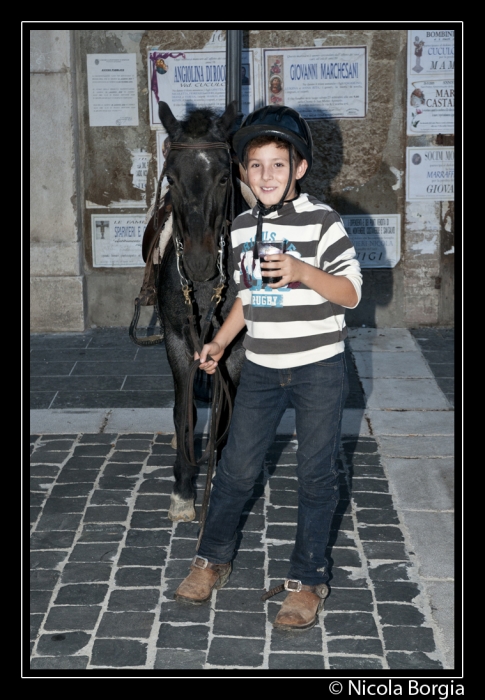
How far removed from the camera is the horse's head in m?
4.16

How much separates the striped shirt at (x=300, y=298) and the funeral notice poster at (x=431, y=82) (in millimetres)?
5664

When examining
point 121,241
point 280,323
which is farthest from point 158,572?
point 121,241

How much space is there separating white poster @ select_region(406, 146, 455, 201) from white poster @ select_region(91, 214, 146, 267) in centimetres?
292

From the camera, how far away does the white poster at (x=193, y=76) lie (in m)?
8.62

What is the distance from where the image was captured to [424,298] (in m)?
9.01

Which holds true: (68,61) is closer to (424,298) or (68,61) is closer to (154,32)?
(154,32)

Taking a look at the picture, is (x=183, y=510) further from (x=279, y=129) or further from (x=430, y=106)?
(x=430, y=106)

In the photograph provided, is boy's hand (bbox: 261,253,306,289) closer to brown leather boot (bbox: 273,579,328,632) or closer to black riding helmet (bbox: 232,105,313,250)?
black riding helmet (bbox: 232,105,313,250)

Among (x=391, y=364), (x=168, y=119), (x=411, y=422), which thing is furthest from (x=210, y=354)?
(x=391, y=364)

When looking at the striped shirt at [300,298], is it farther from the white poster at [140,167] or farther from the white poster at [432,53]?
the white poster at [432,53]

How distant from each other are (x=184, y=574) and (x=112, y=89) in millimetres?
6087

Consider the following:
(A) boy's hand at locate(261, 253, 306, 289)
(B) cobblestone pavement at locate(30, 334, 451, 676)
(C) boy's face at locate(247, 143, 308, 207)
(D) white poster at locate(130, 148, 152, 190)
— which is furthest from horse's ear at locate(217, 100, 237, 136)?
(D) white poster at locate(130, 148, 152, 190)

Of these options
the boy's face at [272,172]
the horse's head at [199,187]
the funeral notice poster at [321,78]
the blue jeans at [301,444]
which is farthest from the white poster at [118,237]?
the boy's face at [272,172]

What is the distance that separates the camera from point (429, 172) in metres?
8.76
